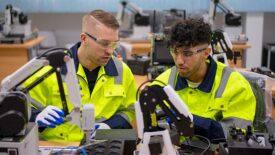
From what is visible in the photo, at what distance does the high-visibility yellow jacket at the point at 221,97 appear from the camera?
2113mm

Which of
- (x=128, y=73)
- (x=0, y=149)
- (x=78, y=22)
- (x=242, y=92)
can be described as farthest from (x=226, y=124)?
(x=78, y=22)

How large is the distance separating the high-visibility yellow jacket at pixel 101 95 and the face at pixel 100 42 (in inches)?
4.3

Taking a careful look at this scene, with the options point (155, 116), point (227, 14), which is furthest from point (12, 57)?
Result: point (155, 116)

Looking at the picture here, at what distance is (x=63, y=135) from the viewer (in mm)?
2219

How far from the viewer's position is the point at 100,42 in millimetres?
2234

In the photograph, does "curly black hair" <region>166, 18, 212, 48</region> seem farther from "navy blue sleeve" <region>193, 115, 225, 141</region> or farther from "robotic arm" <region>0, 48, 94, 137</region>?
"robotic arm" <region>0, 48, 94, 137</region>

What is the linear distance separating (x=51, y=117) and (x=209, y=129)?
78cm

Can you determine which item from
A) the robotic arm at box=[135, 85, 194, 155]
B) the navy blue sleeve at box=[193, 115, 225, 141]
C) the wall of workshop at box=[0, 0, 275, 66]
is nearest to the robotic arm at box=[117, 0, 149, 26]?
the wall of workshop at box=[0, 0, 275, 66]

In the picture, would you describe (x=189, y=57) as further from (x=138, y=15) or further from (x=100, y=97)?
(x=138, y=15)

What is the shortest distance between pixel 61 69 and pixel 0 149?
39 cm

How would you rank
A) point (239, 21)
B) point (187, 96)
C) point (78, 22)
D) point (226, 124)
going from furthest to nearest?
point (78, 22) < point (239, 21) < point (187, 96) < point (226, 124)

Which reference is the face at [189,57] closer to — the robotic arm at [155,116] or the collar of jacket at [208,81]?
the collar of jacket at [208,81]

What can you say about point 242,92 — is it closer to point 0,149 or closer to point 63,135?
point 63,135

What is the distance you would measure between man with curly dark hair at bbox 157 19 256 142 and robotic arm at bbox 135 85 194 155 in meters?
0.53
